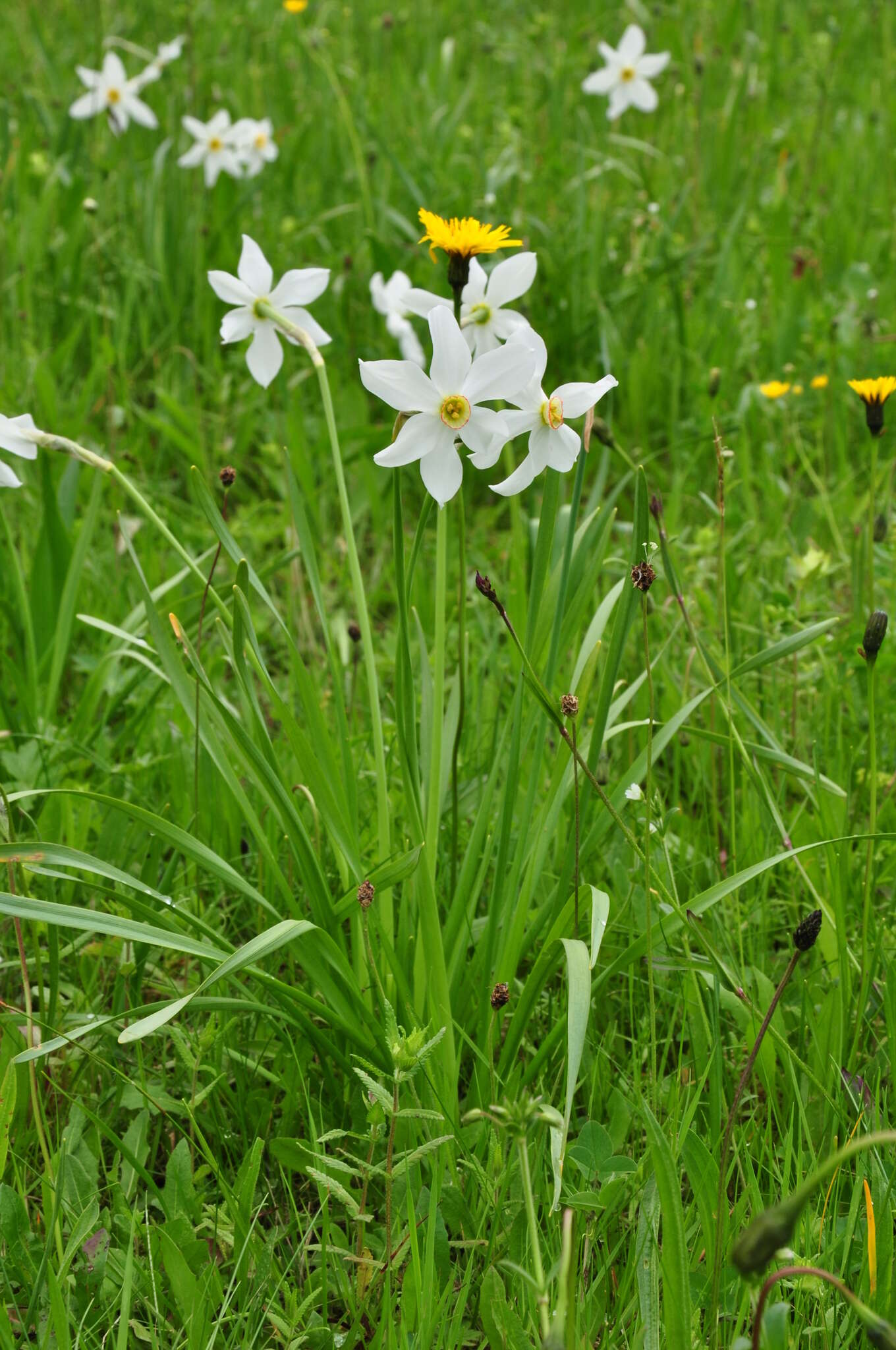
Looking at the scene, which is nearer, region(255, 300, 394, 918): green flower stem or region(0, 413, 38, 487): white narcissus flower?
region(0, 413, 38, 487): white narcissus flower

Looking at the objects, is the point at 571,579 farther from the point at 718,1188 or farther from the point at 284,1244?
the point at 284,1244

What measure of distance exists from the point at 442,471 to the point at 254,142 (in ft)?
9.44

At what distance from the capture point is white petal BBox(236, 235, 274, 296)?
1.59m

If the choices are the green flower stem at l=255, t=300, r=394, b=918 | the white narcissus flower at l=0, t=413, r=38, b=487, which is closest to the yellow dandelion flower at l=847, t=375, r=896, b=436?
the green flower stem at l=255, t=300, r=394, b=918

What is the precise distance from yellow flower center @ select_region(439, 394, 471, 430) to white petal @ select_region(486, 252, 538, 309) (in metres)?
0.30

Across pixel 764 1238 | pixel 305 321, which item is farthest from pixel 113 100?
pixel 764 1238

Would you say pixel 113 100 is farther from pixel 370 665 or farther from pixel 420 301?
pixel 370 665

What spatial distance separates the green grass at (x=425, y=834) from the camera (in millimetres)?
1275

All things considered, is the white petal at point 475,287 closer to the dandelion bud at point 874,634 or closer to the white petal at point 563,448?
the white petal at point 563,448

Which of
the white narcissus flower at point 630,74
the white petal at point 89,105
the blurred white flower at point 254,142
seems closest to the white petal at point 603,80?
the white narcissus flower at point 630,74

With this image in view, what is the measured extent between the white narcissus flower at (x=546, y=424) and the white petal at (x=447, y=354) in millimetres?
72

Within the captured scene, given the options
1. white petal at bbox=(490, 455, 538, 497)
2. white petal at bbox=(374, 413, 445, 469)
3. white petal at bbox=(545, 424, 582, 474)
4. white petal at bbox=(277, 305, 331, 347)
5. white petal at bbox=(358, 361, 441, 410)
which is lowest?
white petal at bbox=(490, 455, 538, 497)

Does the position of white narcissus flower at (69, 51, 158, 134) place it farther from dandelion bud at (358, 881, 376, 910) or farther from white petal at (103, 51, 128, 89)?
dandelion bud at (358, 881, 376, 910)

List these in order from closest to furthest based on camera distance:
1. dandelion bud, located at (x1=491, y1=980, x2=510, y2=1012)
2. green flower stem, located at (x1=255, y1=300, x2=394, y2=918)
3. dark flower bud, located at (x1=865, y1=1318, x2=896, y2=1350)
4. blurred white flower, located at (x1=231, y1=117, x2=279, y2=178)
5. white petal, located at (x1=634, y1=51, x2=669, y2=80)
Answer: dark flower bud, located at (x1=865, y1=1318, x2=896, y2=1350) → dandelion bud, located at (x1=491, y1=980, x2=510, y2=1012) → green flower stem, located at (x1=255, y1=300, x2=394, y2=918) → blurred white flower, located at (x1=231, y1=117, x2=279, y2=178) → white petal, located at (x1=634, y1=51, x2=669, y2=80)
